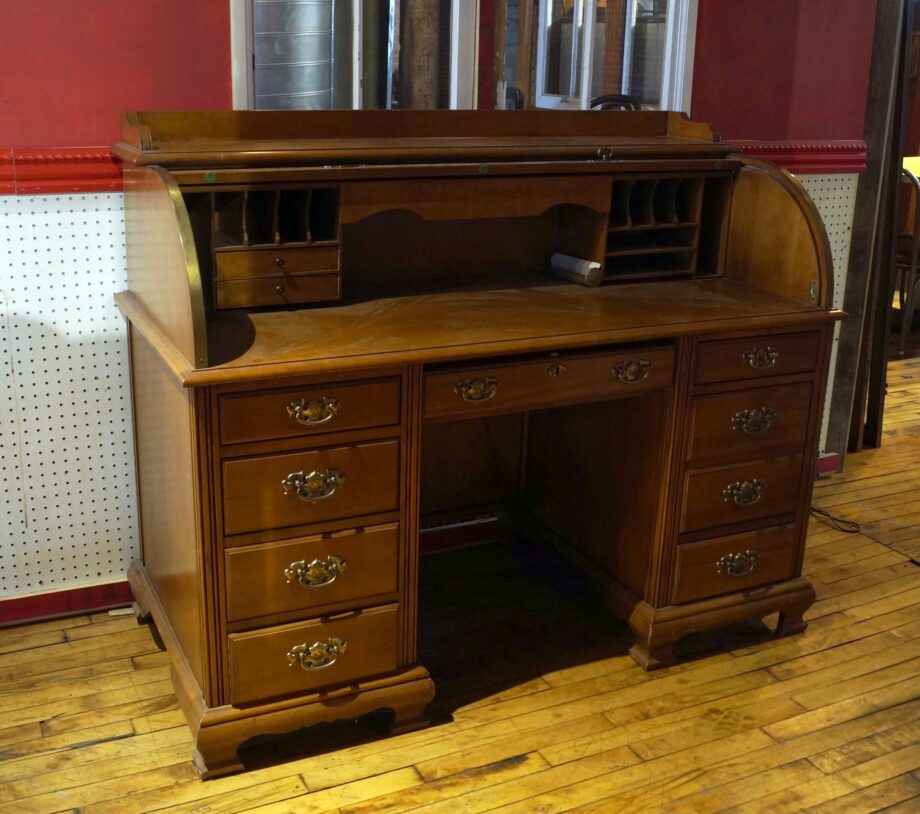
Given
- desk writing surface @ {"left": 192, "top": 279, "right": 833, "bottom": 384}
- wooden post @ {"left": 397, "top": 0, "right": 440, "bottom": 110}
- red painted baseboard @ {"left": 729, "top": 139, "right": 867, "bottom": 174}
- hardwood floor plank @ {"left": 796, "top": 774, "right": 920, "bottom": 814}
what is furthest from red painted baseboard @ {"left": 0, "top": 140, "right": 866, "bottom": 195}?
hardwood floor plank @ {"left": 796, "top": 774, "right": 920, "bottom": 814}

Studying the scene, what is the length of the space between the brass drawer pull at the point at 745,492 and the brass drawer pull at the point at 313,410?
103cm

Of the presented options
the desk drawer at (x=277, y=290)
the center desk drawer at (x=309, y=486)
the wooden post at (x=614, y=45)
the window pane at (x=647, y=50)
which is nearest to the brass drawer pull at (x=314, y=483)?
the center desk drawer at (x=309, y=486)

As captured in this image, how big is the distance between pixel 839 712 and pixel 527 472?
3.40 ft

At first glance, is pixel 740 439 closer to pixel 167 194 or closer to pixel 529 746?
pixel 529 746

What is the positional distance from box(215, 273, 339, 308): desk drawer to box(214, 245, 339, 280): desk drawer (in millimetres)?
13

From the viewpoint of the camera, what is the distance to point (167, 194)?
207 cm

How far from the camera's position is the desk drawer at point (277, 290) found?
2357mm

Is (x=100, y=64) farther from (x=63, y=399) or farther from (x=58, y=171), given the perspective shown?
(x=63, y=399)

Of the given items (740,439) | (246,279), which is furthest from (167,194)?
(740,439)

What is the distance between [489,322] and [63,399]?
1.07 metres

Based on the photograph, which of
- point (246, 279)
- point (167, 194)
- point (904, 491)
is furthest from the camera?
point (904, 491)

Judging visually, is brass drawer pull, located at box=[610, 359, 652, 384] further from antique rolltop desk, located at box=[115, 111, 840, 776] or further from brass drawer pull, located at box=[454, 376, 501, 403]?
brass drawer pull, located at box=[454, 376, 501, 403]

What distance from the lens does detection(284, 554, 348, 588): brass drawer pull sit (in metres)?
2.22

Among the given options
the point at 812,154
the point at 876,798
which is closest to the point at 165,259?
the point at 876,798
